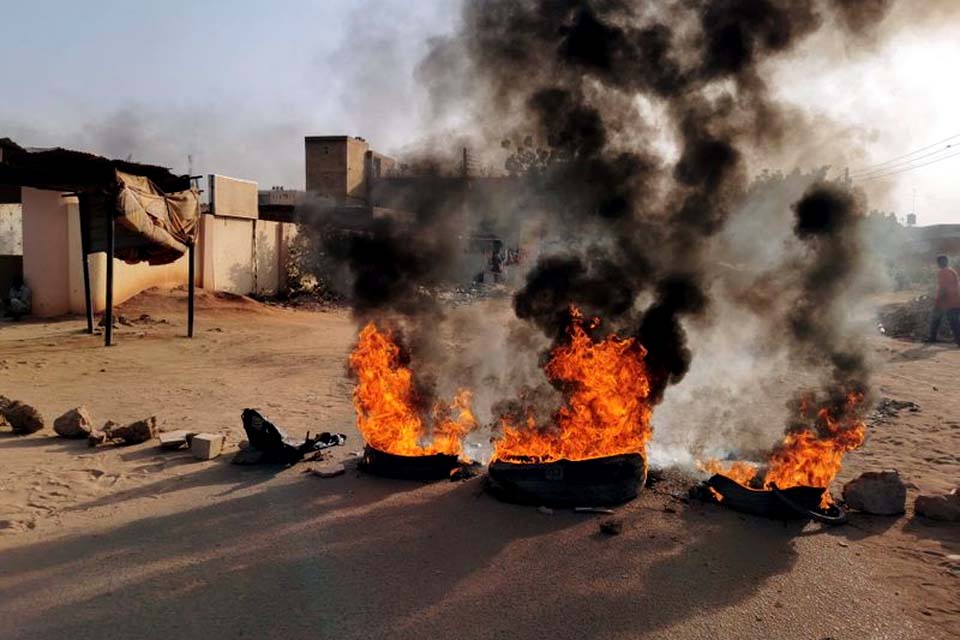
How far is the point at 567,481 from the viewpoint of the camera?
5465 mm

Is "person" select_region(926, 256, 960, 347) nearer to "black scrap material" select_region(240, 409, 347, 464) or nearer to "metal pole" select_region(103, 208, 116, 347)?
"black scrap material" select_region(240, 409, 347, 464)

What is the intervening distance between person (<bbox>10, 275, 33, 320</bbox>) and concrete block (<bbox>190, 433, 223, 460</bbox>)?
11.9m

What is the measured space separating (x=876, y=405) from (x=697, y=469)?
4.94 meters

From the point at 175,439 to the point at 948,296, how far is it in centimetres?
1618

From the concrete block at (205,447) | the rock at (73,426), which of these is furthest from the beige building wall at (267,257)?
the concrete block at (205,447)

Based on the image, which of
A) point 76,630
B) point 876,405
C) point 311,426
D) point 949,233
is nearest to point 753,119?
point 876,405

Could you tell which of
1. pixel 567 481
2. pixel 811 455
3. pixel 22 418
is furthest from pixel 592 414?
pixel 22 418

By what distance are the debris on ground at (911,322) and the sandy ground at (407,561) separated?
1203 cm

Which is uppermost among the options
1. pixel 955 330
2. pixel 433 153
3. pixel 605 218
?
pixel 433 153

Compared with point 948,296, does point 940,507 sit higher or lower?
lower

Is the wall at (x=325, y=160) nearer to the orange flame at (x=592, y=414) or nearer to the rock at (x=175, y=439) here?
the rock at (x=175, y=439)

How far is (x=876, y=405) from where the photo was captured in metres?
9.77

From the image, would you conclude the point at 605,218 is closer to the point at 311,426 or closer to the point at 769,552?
the point at 769,552

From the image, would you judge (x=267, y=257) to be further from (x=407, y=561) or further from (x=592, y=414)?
(x=407, y=561)
